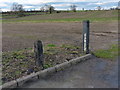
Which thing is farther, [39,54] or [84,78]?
[39,54]

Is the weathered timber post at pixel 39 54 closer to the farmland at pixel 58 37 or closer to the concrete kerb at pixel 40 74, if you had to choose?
the concrete kerb at pixel 40 74

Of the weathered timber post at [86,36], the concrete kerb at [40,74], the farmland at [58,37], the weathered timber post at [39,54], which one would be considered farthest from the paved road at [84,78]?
the weathered timber post at [86,36]

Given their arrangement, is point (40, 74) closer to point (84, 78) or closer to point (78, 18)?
point (84, 78)

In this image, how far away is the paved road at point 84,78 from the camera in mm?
4383

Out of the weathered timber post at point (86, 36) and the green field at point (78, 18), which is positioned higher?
the green field at point (78, 18)

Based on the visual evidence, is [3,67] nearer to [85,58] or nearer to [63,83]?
[63,83]

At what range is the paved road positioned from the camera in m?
4.38

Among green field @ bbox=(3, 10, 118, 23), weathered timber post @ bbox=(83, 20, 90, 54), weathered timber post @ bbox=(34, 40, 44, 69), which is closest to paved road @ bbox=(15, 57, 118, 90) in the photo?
weathered timber post @ bbox=(34, 40, 44, 69)

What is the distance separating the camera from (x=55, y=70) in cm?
542

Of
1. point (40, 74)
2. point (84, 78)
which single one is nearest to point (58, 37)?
point (40, 74)

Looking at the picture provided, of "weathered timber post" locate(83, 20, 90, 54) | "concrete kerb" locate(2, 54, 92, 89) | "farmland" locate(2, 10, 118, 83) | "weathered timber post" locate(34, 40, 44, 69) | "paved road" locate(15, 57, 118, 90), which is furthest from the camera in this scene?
"farmland" locate(2, 10, 118, 83)

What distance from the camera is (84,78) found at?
484 centimetres

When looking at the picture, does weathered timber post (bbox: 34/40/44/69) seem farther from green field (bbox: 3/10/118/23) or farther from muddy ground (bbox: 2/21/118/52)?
green field (bbox: 3/10/118/23)

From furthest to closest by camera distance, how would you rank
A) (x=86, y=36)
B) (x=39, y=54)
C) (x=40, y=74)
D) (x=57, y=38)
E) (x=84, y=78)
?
(x=57, y=38)
(x=86, y=36)
(x=39, y=54)
(x=40, y=74)
(x=84, y=78)
